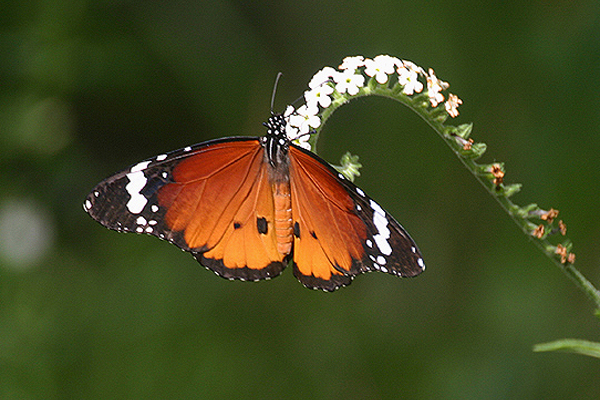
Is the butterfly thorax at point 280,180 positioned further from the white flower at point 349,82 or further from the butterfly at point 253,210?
the white flower at point 349,82

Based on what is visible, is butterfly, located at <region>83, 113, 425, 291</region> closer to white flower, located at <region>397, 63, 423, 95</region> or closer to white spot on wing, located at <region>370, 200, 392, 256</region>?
white spot on wing, located at <region>370, 200, 392, 256</region>

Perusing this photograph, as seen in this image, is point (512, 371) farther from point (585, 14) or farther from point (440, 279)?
point (585, 14)

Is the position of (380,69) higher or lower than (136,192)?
higher

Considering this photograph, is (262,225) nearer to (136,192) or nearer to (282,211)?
(282,211)

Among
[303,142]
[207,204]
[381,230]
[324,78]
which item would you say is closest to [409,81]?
[324,78]

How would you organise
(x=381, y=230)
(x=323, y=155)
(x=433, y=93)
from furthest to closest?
(x=323, y=155)
(x=433, y=93)
(x=381, y=230)

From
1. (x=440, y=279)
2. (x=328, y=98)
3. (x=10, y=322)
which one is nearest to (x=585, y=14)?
(x=440, y=279)

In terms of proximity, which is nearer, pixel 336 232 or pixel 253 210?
pixel 336 232
